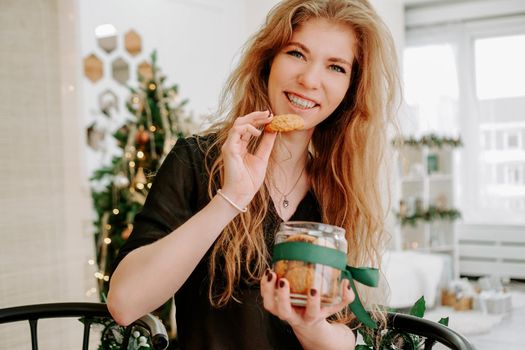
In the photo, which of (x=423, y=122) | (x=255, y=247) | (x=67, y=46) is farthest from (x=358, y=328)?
(x=423, y=122)

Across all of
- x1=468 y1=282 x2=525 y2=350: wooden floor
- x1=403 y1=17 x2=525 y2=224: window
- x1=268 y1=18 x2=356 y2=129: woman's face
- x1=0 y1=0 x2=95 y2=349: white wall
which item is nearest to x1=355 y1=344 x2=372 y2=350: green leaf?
x1=268 y1=18 x2=356 y2=129: woman's face

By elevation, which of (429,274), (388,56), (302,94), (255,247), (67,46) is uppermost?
(67,46)

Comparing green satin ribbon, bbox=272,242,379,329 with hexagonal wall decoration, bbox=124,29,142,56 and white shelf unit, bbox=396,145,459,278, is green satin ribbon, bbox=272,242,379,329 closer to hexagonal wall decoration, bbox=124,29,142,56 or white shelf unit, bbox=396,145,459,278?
hexagonal wall decoration, bbox=124,29,142,56

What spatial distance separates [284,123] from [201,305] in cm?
42

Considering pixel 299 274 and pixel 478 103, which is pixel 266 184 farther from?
pixel 478 103

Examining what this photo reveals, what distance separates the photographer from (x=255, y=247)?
125 cm

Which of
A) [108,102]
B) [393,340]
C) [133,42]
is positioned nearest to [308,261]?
[393,340]

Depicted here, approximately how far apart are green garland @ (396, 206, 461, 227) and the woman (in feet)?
17.3

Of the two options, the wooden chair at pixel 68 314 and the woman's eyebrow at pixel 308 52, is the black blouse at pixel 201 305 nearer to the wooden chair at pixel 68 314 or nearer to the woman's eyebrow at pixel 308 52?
the wooden chair at pixel 68 314

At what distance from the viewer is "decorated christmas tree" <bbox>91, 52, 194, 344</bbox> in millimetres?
3195

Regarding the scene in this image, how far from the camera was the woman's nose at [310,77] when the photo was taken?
118 centimetres

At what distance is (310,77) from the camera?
118 cm

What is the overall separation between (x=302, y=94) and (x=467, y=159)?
6.54 m

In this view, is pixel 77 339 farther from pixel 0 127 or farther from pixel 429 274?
pixel 429 274
